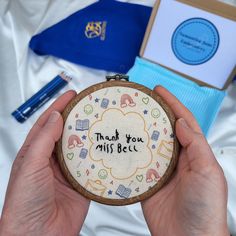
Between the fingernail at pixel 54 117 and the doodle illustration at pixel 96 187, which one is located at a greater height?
the fingernail at pixel 54 117

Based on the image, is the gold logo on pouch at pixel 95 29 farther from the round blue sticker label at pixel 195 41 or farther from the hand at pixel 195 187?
the hand at pixel 195 187

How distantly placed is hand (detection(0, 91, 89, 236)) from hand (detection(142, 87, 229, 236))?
166 millimetres

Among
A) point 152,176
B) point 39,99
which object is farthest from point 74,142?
point 39,99

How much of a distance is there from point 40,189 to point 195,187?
22cm

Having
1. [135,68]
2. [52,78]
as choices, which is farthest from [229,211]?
[52,78]

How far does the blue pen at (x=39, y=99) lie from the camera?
735 mm

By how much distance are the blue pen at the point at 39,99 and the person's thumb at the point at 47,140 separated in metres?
0.26

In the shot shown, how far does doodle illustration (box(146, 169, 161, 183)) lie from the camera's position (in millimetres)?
488

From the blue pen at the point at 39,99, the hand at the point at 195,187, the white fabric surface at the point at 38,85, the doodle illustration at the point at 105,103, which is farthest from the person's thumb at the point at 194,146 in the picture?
the blue pen at the point at 39,99

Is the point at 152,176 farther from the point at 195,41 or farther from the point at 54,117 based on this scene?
the point at 195,41

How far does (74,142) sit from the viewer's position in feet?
1.60

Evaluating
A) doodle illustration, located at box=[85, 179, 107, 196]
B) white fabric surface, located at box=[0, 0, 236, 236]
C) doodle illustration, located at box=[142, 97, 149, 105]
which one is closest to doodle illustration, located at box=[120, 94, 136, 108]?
doodle illustration, located at box=[142, 97, 149, 105]

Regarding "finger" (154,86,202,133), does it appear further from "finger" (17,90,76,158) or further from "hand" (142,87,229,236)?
"finger" (17,90,76,158)

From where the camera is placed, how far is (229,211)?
0.69 meters
